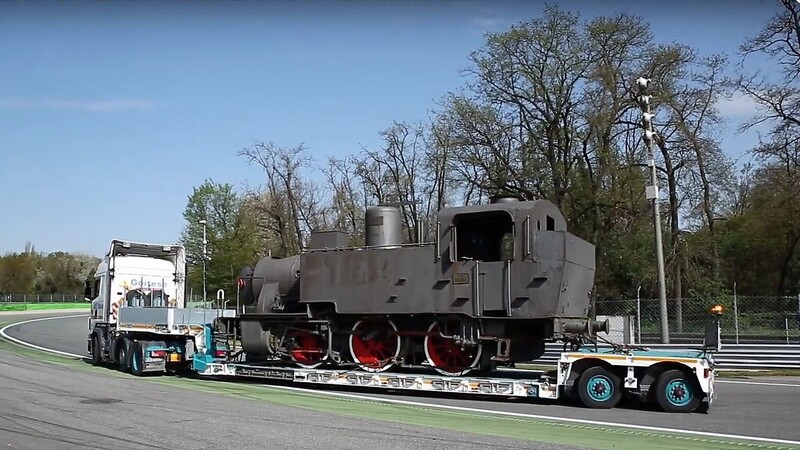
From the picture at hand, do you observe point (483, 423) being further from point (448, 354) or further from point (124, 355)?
point (124, 355)

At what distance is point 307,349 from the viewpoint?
641 inches

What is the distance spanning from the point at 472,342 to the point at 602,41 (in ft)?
80.1

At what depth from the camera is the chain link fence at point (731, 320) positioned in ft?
75.9

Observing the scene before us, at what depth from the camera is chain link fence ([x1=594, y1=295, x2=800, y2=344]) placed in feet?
75.9

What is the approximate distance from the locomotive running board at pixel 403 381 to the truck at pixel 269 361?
2 centimetres

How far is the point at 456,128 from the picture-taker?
3756 centimetres

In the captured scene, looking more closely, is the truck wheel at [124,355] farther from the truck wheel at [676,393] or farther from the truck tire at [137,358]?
the truck wheel at [676,393]

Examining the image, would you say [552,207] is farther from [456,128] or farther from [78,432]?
[456,128]

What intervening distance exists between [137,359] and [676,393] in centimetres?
1268

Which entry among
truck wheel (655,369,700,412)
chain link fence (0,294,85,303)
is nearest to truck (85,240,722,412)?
truck wheel (655,369,700,412)

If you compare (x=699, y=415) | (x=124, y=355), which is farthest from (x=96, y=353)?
(x=699, y=415)

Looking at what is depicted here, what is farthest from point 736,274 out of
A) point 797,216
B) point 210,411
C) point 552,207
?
point 210,411

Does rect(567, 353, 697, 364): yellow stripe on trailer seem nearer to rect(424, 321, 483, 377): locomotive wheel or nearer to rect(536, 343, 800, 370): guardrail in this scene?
rect(424, 321, 483, 377): locomotive wheel

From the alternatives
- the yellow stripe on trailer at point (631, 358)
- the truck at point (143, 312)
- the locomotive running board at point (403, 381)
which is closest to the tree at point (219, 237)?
the truck at point (143, 312)
